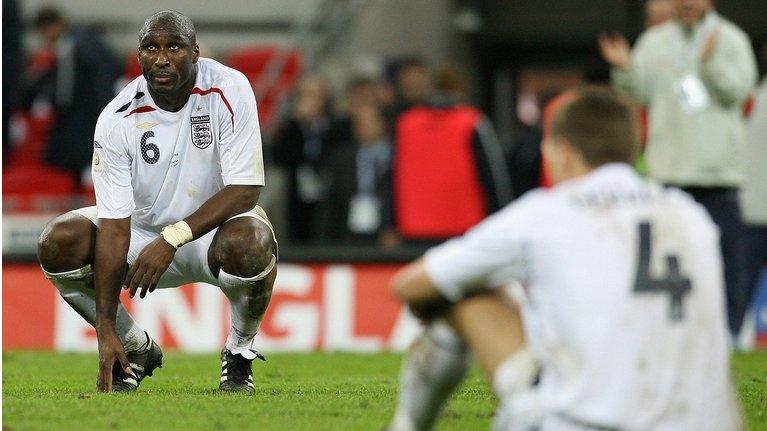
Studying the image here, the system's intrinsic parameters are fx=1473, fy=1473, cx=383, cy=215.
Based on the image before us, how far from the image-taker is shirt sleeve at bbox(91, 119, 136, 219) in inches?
251

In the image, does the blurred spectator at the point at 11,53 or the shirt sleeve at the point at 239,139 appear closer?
the shirt sleeve at the point at 239,139

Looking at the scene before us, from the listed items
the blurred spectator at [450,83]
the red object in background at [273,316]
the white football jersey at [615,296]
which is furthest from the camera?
the red object in background at [273,316]

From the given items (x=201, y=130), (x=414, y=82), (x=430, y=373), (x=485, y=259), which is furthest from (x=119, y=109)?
(x=414, y=82)

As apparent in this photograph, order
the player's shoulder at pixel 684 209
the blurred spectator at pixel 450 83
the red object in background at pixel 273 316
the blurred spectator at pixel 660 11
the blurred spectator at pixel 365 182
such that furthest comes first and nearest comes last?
the blurred spectator at pixel 365 182, the red object in background at pixel 273 316, the blurred spectator at pixel 450 83, the blurred spectator at pixel 660 11, the player's shoulder at pixel 684 209

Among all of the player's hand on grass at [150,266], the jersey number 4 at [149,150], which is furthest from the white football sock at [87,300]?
the jersey number 4 at [149,150]

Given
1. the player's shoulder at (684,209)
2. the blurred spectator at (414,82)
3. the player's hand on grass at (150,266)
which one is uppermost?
the player's shoulder at (684,209)

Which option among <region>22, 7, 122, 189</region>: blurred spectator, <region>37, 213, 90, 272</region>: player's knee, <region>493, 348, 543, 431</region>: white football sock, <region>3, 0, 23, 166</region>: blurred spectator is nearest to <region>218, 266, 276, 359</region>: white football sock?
<region>37, 213, 90, 272</region>: player's knee

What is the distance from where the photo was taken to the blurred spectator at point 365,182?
12625 mm

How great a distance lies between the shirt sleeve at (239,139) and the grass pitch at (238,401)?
960 millimetres

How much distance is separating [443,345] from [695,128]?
5973mm

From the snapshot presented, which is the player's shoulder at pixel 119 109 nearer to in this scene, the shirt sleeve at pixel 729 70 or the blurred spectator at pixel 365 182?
the shirt sleeve at pixel 729 70

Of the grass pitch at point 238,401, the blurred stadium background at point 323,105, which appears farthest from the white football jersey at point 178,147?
the blurred stadium background at point 323,105

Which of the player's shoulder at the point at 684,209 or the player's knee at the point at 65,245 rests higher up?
the player's shoulder at the point at 684,209

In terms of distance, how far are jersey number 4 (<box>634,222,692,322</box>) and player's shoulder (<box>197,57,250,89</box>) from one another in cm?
291
